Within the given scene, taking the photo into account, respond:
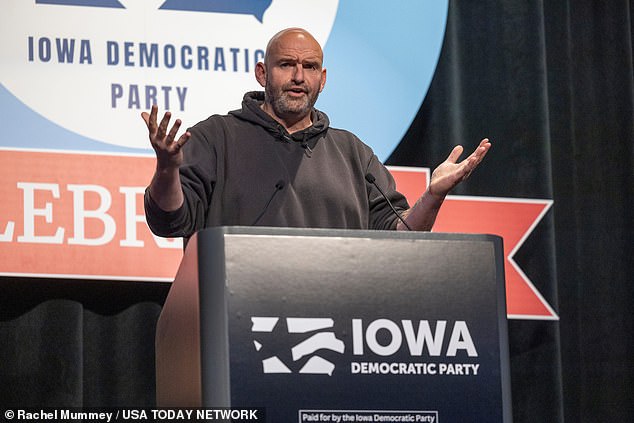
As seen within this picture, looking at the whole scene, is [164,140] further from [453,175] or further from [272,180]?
[453,175]

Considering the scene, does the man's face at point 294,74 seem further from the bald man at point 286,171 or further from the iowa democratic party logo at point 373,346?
the iowa democratic party logo at point 373,346

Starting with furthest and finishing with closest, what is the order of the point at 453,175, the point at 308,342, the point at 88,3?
the point at 88,3
the point at 453,175
the point at 308,342

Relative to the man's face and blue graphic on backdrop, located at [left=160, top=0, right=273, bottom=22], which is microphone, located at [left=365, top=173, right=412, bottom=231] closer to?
the man's face

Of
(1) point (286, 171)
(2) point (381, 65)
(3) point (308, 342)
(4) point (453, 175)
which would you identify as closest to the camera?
(3) point (308, 342)

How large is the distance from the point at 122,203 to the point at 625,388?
1.64 metres

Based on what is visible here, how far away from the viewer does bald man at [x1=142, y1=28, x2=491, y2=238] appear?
2.01 metres

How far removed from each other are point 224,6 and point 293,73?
113 cm

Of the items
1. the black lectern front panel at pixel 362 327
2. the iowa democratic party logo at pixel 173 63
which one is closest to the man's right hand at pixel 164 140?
the black lectern front panel at pixel 362 327

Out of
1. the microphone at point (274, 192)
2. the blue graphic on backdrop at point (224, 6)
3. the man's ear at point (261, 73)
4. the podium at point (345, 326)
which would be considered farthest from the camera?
the blue graphic on backdrop at point (224, 6)

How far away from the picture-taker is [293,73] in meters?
2.18

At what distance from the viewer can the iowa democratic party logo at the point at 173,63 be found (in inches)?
120

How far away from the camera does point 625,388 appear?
3.54 meters

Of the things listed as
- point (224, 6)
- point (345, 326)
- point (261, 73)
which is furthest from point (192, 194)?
point (224, 6)

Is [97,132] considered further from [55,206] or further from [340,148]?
[340,148]
